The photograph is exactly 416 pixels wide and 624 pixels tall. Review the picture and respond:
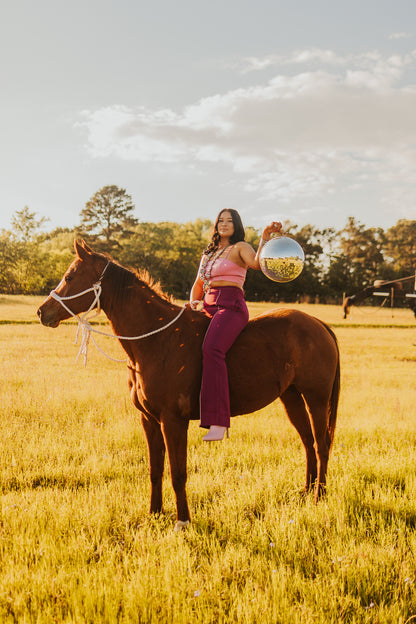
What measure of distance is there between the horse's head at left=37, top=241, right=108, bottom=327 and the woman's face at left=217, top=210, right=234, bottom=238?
1324mm

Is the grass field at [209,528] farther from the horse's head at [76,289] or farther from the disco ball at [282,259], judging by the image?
the disco ball at [282,259]

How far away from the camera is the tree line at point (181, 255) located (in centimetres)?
6172

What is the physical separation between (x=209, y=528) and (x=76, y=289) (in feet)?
8.83

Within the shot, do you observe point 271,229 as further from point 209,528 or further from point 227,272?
point 209,528

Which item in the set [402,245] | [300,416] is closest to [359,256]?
[402,245]

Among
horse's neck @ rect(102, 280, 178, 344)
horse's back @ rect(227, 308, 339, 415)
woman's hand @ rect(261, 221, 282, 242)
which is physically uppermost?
woman's hand @ rect(261, 221, 282, 242)

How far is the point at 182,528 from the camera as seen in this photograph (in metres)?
3.95

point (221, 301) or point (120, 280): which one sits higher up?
point (120, 280)

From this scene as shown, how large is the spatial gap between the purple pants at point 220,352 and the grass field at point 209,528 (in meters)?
1.09

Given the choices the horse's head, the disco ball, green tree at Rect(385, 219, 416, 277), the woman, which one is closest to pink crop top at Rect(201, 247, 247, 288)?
the woman

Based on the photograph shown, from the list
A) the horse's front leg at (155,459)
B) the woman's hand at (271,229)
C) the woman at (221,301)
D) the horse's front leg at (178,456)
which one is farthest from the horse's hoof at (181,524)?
the woman's hand at (271,229)

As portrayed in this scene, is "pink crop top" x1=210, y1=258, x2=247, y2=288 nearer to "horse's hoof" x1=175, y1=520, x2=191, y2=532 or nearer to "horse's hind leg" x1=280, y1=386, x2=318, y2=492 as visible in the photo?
"horse's hind leg" x1=280, y1=386, x2=318, y2=492

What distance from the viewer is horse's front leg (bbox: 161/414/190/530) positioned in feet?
13.1

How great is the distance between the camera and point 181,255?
64.8 meters
